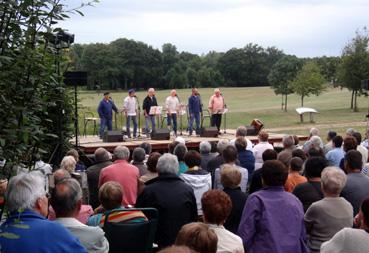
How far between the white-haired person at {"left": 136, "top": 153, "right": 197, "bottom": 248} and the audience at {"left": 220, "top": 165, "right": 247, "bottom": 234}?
358 millimetres

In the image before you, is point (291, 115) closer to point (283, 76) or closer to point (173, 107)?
point (283, 76)

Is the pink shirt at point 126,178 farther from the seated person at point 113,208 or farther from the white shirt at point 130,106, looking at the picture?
the white shirt at point 130,106

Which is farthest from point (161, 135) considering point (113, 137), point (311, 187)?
point (311, 187)

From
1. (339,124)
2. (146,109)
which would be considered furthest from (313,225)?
(339,124)

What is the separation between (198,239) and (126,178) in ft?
11.4

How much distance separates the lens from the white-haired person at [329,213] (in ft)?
15.4

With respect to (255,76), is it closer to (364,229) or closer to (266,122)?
(266,122)

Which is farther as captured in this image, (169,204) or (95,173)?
(95,173)

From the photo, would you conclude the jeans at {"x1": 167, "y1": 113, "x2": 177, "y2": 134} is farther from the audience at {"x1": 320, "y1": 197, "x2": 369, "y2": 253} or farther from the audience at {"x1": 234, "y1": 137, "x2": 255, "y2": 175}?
the audience at {"x1": 320, "y1": 197, "x2": 369, "y2": 253}

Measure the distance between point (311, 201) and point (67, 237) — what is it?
297 cm

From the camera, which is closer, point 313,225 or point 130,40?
point 313,225

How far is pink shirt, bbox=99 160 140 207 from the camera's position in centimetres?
624

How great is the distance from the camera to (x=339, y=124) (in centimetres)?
3053

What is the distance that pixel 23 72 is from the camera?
271 centimetres
